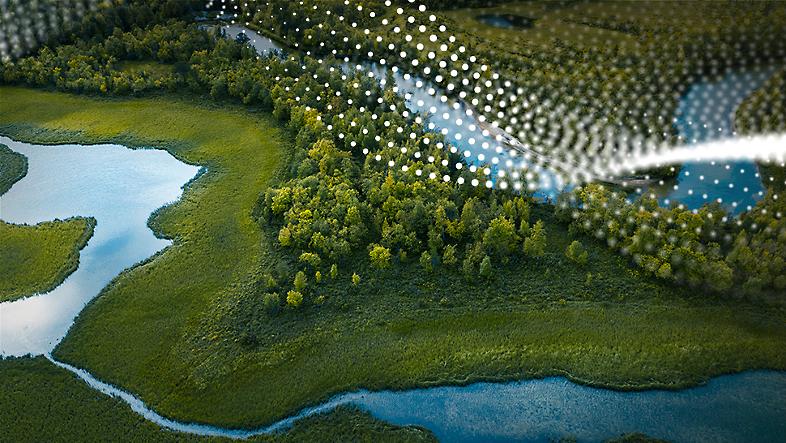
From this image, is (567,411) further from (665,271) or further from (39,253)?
(39,253)

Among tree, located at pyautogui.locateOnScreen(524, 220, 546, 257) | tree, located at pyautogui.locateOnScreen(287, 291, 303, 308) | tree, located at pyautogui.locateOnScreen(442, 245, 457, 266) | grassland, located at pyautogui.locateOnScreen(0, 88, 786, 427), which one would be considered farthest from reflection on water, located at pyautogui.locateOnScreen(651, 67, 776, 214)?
tree, located at pyautogui.locateOnScreen(287, 291, 303, 308)

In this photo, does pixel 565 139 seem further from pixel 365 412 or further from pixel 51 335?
pixel 51 335

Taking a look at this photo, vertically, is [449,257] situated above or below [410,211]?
below

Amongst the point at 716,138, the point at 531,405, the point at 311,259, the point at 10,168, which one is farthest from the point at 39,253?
the point at 716,138

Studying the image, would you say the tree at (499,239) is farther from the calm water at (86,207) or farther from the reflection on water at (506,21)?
the reflection on water at (506,21)

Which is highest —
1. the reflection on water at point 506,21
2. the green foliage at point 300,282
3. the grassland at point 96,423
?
the reflection on water at point 506,21

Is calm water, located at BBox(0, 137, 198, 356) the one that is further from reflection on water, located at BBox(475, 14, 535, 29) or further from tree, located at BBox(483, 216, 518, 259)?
reflection on water, located at BBox(475, 14, 535, 29)

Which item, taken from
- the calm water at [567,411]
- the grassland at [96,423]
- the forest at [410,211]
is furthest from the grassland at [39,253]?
the forest at [410,211]
